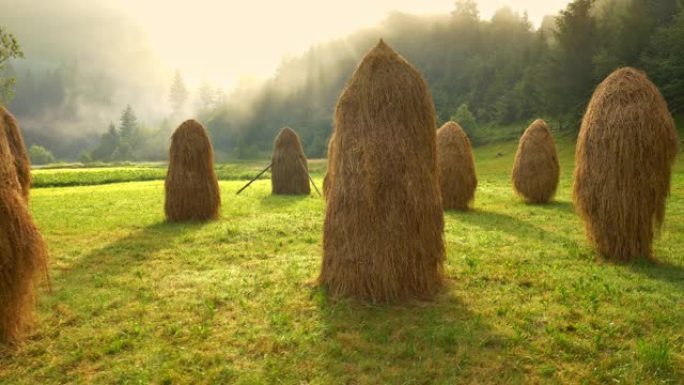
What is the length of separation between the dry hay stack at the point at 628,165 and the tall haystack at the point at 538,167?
10.2 meters

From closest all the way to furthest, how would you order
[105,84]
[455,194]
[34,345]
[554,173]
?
[34,345] → [455,194] → [554,173] → [105,84]

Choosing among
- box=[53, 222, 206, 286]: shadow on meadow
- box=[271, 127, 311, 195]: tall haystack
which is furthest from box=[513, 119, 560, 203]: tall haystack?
box=[53, 222, 206, 286]: shadow on meadow

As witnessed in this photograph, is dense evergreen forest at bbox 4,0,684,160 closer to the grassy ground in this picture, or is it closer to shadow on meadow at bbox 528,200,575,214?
shadow on meadow at bbox 528,200,575,214

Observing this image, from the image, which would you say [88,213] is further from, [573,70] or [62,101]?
[62,101]

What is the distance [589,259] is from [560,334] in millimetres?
5044

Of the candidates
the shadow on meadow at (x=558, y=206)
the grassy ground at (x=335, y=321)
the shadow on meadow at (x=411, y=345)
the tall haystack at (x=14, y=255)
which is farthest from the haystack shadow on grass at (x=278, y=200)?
the tall haystack at (x=14, y=255)

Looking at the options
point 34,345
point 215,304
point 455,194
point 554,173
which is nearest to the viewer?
point 34,345

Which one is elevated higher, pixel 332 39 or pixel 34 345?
pixel 332 39

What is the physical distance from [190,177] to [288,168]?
10013 millimetres

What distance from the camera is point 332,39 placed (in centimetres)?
14162

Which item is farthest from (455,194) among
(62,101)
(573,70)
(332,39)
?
(62,101)

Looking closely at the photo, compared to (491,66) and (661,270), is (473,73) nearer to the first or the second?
(491,66)

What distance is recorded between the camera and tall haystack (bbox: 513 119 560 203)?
20.5 meters

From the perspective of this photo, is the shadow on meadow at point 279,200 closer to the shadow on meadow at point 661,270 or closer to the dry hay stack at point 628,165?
the dry hay stack at point 628,165
